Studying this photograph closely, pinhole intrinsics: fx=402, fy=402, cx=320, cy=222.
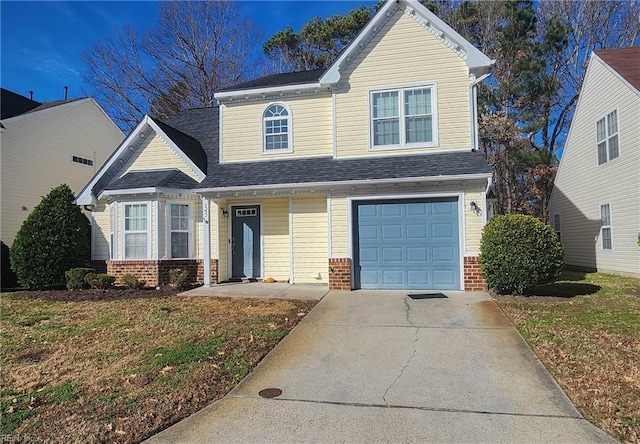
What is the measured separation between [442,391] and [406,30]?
9.94 metres

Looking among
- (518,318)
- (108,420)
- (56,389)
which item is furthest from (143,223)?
(518,318)

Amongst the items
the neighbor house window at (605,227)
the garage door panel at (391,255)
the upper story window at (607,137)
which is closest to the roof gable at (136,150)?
the garage door panel at (391,255)

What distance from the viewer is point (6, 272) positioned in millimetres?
12953

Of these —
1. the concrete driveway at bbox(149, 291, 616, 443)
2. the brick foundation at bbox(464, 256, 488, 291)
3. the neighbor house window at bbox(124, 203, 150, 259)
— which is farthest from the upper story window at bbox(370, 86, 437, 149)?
the neighbor house window at bbox(124, 203, 150, 259)

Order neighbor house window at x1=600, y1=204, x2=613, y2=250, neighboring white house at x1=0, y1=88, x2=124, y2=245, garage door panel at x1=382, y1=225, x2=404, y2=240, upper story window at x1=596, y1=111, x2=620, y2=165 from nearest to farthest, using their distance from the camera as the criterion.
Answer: garage door panel at x1=382, y1=225, x2=404, y2=240 < upper story window at x1=596, y1=111, x2=620, y2=165 < neighbor house window at x1=600, y1=204, x2=613, y2=250 < neighboring white house at x1=0, y1=88, x2=124, y2=245

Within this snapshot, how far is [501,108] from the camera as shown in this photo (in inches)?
870

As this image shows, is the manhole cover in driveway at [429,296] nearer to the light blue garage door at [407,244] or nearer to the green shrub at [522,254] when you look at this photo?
the light blue garage door at [407,244]

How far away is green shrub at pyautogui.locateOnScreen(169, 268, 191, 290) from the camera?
11.1 meters

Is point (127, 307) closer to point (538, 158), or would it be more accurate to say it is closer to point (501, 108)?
point (538, 158)

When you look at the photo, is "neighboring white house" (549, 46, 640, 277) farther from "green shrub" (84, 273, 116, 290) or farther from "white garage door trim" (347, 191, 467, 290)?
"green shrub" (84, 273, 116, 290)

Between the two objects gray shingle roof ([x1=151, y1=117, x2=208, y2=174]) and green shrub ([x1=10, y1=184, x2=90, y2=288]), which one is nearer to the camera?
green shrub ([x1=10, y1=184, x2=90, y2=288])

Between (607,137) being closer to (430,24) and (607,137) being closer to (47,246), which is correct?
(430,24)

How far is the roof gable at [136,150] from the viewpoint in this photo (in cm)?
1245

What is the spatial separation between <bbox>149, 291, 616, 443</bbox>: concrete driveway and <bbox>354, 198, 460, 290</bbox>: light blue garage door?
3.08 metres
